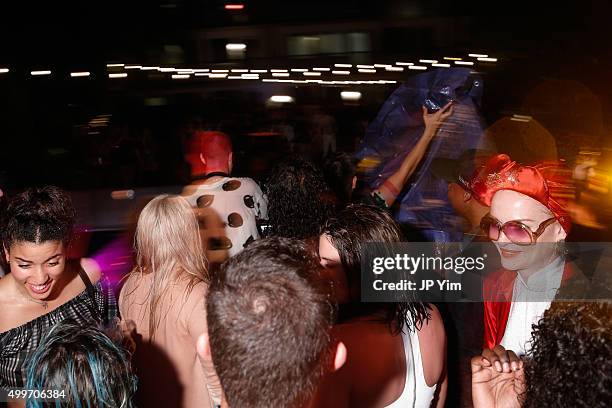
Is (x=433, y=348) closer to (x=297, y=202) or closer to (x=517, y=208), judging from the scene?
(x=517, y=208)

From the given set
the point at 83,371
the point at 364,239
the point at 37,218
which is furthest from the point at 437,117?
the point at 83,371

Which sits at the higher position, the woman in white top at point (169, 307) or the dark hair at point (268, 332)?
the dark hair at point (268, 332)

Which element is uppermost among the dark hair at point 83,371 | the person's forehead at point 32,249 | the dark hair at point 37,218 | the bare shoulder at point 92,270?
the dark hair at point 37,218

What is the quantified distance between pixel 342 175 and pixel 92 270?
71.9 inches

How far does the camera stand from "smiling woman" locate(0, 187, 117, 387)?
83.6 inches

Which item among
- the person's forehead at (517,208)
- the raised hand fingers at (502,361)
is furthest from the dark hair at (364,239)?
the person's forehead at (517,208)

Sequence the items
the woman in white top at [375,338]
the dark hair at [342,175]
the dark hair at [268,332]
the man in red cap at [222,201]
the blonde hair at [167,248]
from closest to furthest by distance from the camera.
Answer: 1. the dark hair at [268,332]
2. the woman in white top at [375,338]
3. the blonde hair at [167,248]
4. the man in red cap at [222,201]
5. the dark hair at [342,175]

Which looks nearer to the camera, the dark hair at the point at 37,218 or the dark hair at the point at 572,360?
the dark hair at the point at 572,360

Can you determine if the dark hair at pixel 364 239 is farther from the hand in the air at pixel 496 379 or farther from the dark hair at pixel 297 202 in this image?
the dark hair at pixel 297 202

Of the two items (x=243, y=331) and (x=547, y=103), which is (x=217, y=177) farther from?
(x=547, y=103)

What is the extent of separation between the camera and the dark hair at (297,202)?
9.81 ft

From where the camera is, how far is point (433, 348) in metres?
1.89

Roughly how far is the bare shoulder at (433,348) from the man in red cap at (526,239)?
1.18ft

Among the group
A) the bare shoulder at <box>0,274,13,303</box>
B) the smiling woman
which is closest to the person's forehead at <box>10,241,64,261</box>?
the smiling woman
